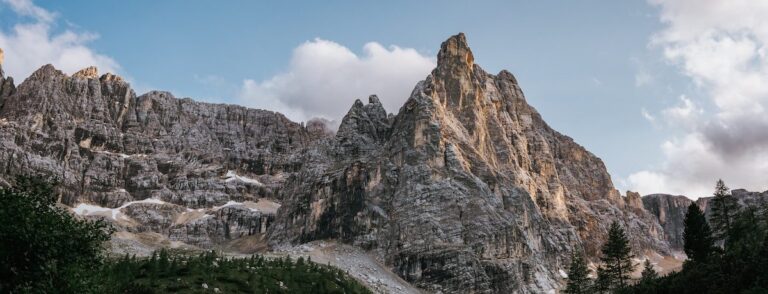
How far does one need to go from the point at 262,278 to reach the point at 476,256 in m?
90.5

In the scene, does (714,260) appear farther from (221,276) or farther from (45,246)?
(45,246)

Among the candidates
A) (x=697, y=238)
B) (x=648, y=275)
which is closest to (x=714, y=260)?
(x=697, y=238)

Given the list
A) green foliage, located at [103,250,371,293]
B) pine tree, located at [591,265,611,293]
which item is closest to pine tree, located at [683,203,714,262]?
pine tree, located at [591,265,611,293]

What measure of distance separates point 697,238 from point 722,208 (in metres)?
13.1

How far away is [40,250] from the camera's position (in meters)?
43.4

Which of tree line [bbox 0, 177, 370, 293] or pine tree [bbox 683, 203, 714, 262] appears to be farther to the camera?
pine tree [bbox 683, 203, 714, 262]

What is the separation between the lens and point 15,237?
42.7m

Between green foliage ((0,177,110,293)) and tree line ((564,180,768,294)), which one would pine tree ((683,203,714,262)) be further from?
green foliage ((0,177,110,293))

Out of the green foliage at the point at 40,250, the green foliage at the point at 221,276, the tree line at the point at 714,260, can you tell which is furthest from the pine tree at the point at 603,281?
the green foliage at the point at 40,250

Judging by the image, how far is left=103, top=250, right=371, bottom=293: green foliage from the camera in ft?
289

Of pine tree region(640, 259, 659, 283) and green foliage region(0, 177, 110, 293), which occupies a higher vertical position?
pine tree region(640, 259, 659, 283)

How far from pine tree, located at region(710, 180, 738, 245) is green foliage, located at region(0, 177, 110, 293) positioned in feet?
293

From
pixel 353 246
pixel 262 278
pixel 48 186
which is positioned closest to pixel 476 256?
pixel 353 246

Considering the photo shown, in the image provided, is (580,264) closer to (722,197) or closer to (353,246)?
(722,197)
